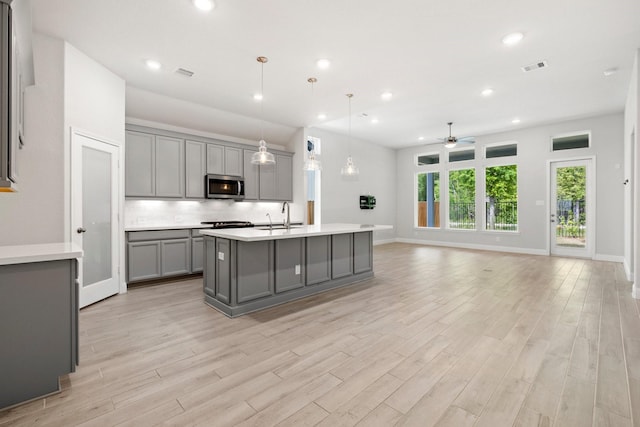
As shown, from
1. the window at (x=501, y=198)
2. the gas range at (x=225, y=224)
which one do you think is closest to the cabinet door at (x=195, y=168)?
the gas range at (x=225, y=224)

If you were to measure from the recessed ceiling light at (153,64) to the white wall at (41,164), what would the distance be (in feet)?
2.81

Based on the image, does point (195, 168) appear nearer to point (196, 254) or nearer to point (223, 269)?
point (196, 254)

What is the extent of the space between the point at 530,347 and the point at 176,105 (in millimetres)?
5956

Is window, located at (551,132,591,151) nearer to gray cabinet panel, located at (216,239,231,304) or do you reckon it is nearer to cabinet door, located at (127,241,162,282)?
gray cabinet panel, located at (216,239,231,304)

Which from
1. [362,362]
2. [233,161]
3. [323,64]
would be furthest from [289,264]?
[233,161]

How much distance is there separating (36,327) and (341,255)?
3.45 m

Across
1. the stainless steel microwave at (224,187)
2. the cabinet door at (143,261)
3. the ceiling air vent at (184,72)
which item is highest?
the ceiling air vent at (184,72)

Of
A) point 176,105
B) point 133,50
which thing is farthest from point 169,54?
point 176,105

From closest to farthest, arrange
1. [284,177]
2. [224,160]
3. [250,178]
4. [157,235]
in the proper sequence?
[157,235] < [224,160] < [250,178] < [284,177]

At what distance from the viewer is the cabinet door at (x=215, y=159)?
583 cm

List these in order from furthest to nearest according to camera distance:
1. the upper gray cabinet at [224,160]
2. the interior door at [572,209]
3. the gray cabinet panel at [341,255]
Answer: the interior door at [572,209]
the upper gray cabinet at [224,160]
the gray cabinet panel at [341,255]

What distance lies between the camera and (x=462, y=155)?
9109 mm

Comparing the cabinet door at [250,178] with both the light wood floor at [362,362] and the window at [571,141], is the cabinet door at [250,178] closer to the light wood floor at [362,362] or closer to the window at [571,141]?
the light wood floor at [362,362]

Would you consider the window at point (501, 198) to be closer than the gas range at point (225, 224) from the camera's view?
No
